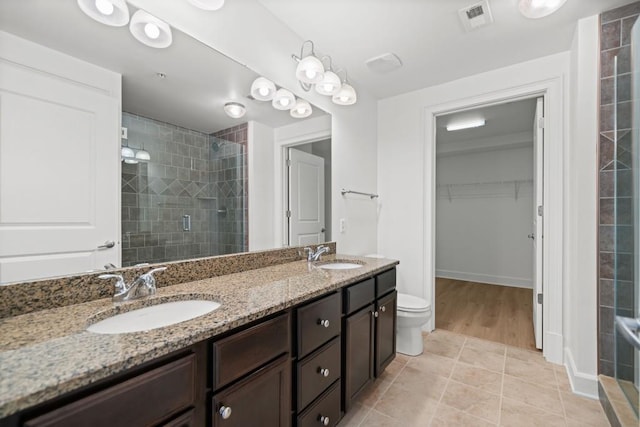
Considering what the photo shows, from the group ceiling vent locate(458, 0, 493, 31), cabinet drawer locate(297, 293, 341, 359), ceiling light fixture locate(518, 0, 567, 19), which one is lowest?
cabinet drawer locate(297, 293, 341, 359)

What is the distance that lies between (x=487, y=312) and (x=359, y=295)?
2.50 metres

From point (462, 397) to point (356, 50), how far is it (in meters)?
2.52

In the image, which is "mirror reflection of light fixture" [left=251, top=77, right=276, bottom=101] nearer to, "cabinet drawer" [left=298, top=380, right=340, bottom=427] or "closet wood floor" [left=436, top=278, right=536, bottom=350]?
"cabinet drawer" [left=298, top=380, right=340, bottom=427]

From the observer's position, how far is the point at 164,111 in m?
1.26

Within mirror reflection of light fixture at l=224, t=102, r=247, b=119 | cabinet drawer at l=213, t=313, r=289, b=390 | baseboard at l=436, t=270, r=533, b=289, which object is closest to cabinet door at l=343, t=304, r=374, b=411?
cabinet drawer at l=213, t=313, r=289, b=390

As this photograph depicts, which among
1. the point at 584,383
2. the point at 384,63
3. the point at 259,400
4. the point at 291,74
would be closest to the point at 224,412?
the point at 259,400

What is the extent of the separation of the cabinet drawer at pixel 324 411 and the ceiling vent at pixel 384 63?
2.29 meters

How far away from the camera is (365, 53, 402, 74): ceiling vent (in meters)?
2.27

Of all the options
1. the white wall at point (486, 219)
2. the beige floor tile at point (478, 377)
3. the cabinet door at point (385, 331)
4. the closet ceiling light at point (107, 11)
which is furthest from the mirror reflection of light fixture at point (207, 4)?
the white wall at point (486, 219)

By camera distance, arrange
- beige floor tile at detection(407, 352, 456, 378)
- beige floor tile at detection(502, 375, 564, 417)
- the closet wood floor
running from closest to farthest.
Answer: beige floor tile at detection(502, 375, 564, 417)
beige floor tile at detection(407, 352, 456, 378)
the closet wood floor

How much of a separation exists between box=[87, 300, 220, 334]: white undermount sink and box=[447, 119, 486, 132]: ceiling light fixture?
3673 millimetres

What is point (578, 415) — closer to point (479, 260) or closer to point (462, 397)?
point (462, 397)

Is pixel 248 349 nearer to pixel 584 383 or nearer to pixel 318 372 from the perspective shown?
pixel 318 372

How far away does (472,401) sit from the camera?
5.67 ft
